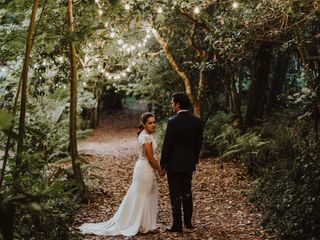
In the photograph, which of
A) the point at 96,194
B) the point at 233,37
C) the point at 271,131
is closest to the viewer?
the point at 233,37

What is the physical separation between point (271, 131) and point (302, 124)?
2244 millimetres

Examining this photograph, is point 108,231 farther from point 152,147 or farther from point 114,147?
point 114,147

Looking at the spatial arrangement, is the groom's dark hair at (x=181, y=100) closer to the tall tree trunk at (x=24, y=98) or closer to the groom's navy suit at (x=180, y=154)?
the groom's navy suit at (x=180, y=154)

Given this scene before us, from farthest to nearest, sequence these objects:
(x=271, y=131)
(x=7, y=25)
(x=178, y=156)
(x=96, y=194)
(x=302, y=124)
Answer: (x=271, y=131) < (x=302, y=124) < (x=96, y=194) < (x=178, y=156) < (x=7, y=25)

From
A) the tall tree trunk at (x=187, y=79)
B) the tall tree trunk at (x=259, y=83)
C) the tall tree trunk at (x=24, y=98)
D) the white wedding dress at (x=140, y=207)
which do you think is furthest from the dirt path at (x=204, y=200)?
the tall tree trunk at (x=259, y=83)

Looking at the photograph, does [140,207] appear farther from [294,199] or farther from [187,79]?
[187,79]

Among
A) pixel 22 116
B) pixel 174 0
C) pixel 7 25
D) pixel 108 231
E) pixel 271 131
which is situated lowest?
pixel 108 231

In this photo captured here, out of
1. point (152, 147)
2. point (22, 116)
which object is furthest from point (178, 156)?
point (22, 116)

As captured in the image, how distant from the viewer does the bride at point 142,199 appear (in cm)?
751

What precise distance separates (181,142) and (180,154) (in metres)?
0.20

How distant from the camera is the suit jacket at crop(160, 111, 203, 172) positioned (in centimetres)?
724

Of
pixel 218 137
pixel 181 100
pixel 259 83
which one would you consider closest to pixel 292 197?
pixel 181 100

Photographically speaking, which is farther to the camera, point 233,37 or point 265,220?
point 233,37

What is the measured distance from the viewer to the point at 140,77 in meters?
21.7
